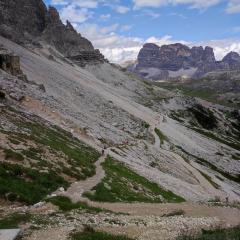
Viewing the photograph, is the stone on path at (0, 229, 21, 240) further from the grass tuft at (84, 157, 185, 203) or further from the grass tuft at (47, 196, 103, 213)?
the grass tuft at (84, 157, 185, 203)

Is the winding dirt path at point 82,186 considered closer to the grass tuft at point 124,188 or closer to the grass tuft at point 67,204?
the grass tuft at point 124,188

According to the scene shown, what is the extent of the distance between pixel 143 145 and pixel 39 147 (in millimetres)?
51212

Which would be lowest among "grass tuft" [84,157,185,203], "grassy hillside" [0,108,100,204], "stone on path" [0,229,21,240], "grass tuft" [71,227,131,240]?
"grass tuft" [84,157,185,203]

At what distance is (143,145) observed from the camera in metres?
103

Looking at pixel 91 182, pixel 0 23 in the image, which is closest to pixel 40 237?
pixel 91 182

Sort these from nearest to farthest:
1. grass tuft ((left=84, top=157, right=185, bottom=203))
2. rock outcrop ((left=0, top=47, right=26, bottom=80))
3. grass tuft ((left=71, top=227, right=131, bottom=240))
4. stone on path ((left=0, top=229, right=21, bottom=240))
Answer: stone on path ((left=0, top=229, right=21, bottom=240)) < grass tuft ((left=71, top=227, right=131, bottom=240)) < grass tuft ((left=84, top=157, right=185, bottom=203)) < rock outcrop ((left=0, top=47, right=26, bottom=80))

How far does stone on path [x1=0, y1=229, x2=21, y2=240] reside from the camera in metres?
24.8

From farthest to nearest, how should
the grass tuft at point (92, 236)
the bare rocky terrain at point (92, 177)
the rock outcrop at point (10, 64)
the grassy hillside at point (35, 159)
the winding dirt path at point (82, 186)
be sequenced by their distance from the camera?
the rock outcrop at point (10, 64) → the winding dirt path at point (82, 186) → the grassy hillside at point (35, 159) → the bare rocky terrain at point (92, 177) → the grass tuft at point (92, 236)

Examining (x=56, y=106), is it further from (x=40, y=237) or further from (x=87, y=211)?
(x=40, y=237)

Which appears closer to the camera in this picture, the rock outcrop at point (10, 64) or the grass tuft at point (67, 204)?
the grass tuft at point (67, 204)

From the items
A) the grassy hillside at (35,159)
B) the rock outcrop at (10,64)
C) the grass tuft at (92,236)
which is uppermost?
the rock outcrop at (10,64)

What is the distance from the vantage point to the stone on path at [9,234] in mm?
24781

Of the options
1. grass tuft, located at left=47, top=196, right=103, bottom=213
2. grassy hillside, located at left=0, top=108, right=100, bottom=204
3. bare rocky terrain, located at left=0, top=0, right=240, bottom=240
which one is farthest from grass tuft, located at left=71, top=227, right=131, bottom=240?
grassy hillside, located at left=0, top=108, right=100, bottom=204

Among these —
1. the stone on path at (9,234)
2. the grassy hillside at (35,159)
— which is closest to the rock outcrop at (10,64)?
the grassy hillside at (35,159)
